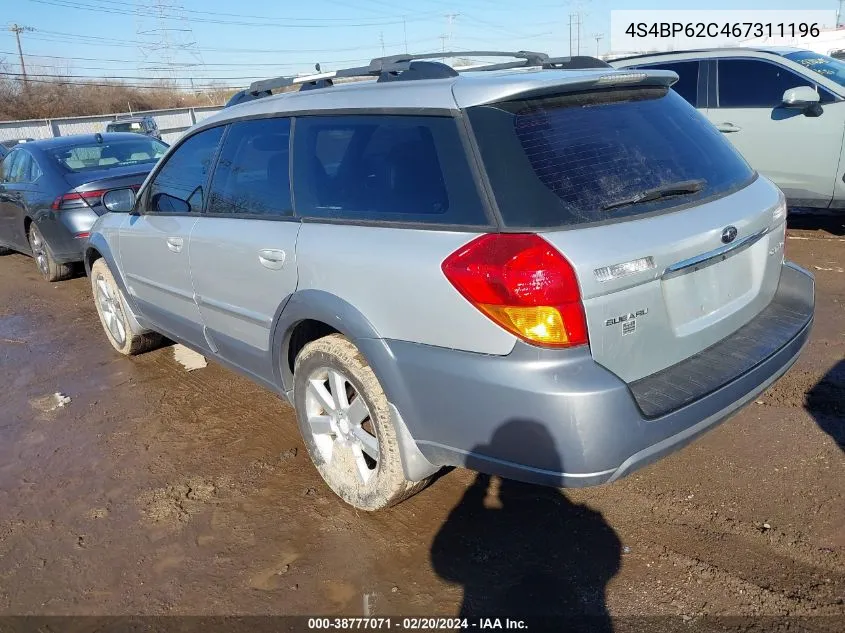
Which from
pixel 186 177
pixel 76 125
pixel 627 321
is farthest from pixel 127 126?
pixel 627 321

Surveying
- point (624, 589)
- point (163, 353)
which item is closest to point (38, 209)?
point (163, 353)

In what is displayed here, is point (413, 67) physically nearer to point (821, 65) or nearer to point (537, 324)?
point (537, 324)

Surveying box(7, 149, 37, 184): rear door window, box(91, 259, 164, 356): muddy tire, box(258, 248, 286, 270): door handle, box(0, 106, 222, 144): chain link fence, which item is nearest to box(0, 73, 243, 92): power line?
box(0, 106, 222, 144): chain link fence

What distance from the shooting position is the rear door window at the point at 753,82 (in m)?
6.81

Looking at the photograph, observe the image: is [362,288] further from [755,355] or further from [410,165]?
[755,355]

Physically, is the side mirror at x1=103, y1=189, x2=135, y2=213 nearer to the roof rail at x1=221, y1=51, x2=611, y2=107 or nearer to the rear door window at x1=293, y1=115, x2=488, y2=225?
the roof rail at x1=221, y1=51, x2=611, y2=107

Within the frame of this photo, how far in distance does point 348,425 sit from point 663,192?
1.59m

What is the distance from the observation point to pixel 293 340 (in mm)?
3117

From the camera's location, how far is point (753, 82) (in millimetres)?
6977

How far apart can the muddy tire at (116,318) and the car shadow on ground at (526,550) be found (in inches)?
122

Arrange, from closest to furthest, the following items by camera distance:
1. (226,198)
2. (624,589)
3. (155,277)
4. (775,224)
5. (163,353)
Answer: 1. (624,589)
2. (775,224)
3. (226,198)
4. (155,277)
5. (163,353)

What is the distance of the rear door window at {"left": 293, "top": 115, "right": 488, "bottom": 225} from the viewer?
2.38 meters

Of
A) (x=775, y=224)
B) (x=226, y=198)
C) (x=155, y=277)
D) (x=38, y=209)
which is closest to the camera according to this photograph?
(x=775, y=224)

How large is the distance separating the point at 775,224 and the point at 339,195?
183 centimetres
